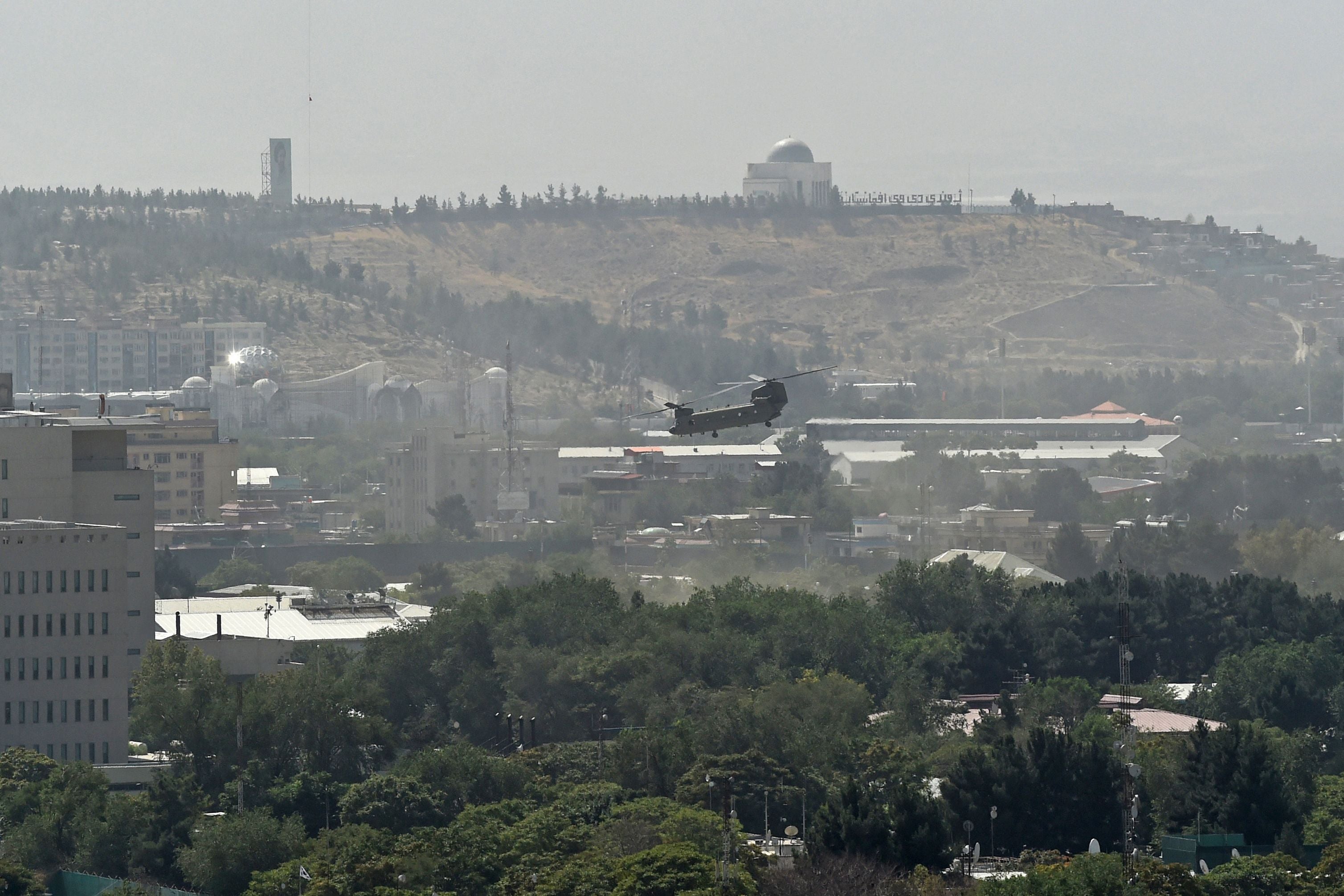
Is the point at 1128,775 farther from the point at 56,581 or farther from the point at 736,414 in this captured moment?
the point at 56,581

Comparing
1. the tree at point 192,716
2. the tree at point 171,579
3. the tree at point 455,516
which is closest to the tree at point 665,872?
the tree at point 192,716

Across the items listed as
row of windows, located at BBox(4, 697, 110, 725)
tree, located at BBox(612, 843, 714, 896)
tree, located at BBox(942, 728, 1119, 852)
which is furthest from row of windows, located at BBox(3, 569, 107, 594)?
tree, located at BBox(612, 843, 714, 896)

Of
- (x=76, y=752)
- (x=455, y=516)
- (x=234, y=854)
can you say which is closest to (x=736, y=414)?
(x=234, y=854)

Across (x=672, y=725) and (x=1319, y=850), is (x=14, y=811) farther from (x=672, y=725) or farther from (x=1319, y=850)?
(x=1319, y=850)

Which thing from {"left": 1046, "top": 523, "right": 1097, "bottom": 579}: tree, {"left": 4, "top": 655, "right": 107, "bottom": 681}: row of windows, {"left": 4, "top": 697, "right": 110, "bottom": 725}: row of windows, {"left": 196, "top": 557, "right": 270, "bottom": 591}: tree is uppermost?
{"left": 4, "top": 655, "right": 107, "bottom": 681}: row of windows

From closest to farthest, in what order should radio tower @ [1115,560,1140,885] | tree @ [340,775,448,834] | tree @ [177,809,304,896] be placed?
radio tower @ [1115,560,1140,885]
tree @ [177,809,304,896]
tree @ [340,775,448,834]

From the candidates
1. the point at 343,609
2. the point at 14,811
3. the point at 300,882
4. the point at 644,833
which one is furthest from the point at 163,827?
the point at 343,609

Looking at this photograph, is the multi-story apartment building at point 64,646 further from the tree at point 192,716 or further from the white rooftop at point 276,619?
the white rooftop at point 276,619

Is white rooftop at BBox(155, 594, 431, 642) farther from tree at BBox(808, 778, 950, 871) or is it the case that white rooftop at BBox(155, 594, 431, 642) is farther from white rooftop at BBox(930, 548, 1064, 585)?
tree at BBox(808, 778, 950, 871)
